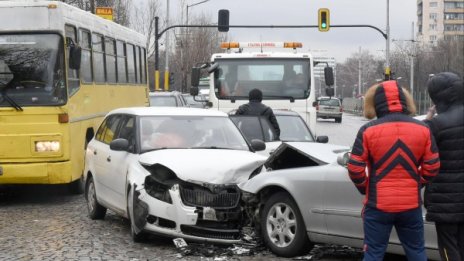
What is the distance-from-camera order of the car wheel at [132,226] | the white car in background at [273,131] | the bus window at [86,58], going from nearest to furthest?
the car wheel at [132,226] < the white car in background at [273,131] < the bus window at [86,58]

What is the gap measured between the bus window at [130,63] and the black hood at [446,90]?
1191 centimetres

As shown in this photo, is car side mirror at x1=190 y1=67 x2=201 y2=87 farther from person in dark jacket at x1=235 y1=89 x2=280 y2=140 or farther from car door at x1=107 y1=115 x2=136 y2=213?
→ car door at x1=107 y1=115 x2=136 y2=213

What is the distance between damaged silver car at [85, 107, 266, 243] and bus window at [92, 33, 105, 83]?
4.33 m

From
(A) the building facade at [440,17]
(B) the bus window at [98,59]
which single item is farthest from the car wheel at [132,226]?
(A) the building facade at [440,17]

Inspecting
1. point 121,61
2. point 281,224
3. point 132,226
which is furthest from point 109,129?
point 121,61

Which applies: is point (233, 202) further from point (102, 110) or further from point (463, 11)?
point (463, 11)

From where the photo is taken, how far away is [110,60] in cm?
1509

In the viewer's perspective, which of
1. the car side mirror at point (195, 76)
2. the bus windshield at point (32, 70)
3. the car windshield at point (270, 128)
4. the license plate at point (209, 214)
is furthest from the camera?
the car side mirror at point (195, 76)

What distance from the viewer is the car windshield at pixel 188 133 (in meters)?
8.95

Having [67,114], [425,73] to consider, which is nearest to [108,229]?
[67,114]

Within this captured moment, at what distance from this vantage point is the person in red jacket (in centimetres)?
507

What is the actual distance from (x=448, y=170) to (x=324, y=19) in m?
30.2

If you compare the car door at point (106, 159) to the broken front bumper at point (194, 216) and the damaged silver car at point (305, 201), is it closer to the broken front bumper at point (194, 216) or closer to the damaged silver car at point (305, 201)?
the broken front bumper at point (194, 216)

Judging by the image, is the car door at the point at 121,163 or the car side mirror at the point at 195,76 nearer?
the car door at the point at 121,163
